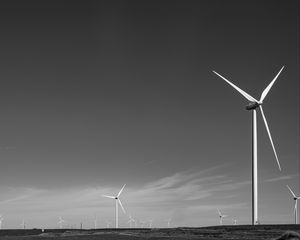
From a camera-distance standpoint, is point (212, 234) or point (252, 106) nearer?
point (212, 234)

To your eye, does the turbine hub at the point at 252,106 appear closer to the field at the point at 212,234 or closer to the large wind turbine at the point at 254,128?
the large wind turbine at the point at 254,128

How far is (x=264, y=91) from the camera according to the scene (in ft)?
331

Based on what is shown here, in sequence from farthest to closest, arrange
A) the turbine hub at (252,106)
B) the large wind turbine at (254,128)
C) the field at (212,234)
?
the turbine hub at (252,106)
the large wind turbine at (254,128)
the field at (212,234)

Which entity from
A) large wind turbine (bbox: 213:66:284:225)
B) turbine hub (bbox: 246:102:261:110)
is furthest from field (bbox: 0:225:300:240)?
turbine hub (bbox: 246:102:261:110)

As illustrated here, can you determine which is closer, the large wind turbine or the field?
the field

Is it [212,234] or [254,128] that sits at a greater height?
[254,128]

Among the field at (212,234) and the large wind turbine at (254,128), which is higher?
the large wind turbine at (254,128)

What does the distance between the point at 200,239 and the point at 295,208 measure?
Answer: 82601 millimetres

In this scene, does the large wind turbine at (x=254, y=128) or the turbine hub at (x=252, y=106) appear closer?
the large wind turbine at (x=254, y=128)

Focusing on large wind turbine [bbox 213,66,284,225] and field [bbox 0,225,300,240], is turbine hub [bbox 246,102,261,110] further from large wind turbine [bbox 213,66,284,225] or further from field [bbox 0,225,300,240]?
field [bbox 0,225,300,240]

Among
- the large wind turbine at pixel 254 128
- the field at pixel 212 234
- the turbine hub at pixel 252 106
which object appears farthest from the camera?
the turbine hub at pixel 252 106

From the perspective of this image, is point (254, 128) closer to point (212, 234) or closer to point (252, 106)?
point (252, 106)

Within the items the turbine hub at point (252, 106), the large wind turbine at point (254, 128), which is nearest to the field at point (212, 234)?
the large wind turbine at point (254, 128)

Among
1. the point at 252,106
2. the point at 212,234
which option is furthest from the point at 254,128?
the point at 212,234
